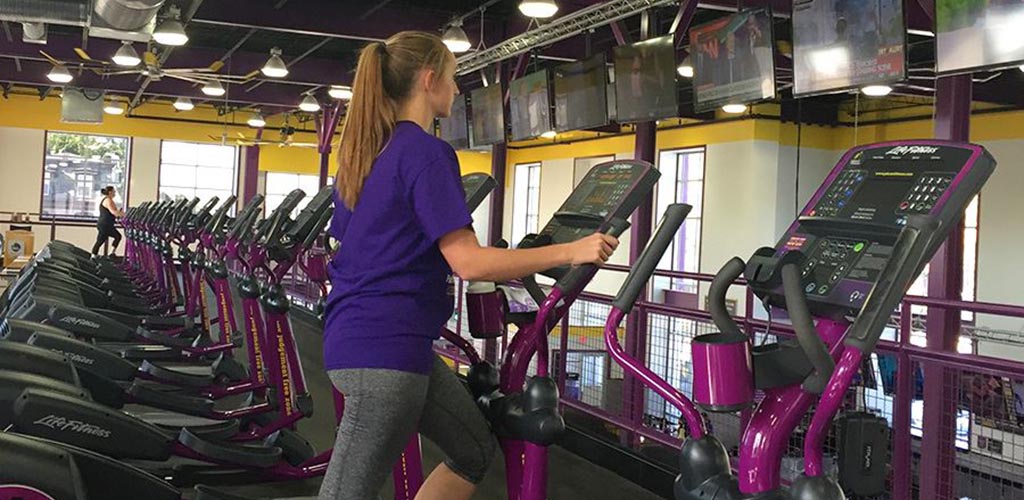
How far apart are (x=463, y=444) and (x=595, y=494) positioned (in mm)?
2350

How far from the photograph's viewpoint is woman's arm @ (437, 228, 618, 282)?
185 cm

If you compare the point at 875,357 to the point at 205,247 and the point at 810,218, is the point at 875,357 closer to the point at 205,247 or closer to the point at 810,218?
the point at 810,218

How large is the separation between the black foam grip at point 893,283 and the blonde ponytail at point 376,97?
3.22 feet

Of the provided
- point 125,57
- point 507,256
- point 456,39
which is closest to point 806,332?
point 507,256

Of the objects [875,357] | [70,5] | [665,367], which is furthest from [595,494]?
[70,5]

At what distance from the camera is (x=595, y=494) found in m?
4.31

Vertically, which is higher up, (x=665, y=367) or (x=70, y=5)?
(x=70, y=5)

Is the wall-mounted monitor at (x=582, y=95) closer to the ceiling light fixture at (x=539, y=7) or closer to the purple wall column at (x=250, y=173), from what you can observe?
the ceiling light fixture at (x=539, y=7)

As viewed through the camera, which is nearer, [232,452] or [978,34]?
[232,452]

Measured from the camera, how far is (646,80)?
664 centimetres

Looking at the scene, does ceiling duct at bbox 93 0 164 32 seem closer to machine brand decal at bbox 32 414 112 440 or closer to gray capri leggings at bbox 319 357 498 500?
machine brand decal at bbox 32 414 112 440

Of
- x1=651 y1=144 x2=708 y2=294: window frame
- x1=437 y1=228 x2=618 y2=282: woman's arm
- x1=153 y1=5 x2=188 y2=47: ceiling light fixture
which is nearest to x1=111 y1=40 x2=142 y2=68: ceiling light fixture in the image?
x1=153 y1=5 x2=188 y2=47: ceiling light fixture

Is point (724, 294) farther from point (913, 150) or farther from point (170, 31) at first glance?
point (170, 31)

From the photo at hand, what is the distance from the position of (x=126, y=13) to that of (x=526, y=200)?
15101mm
